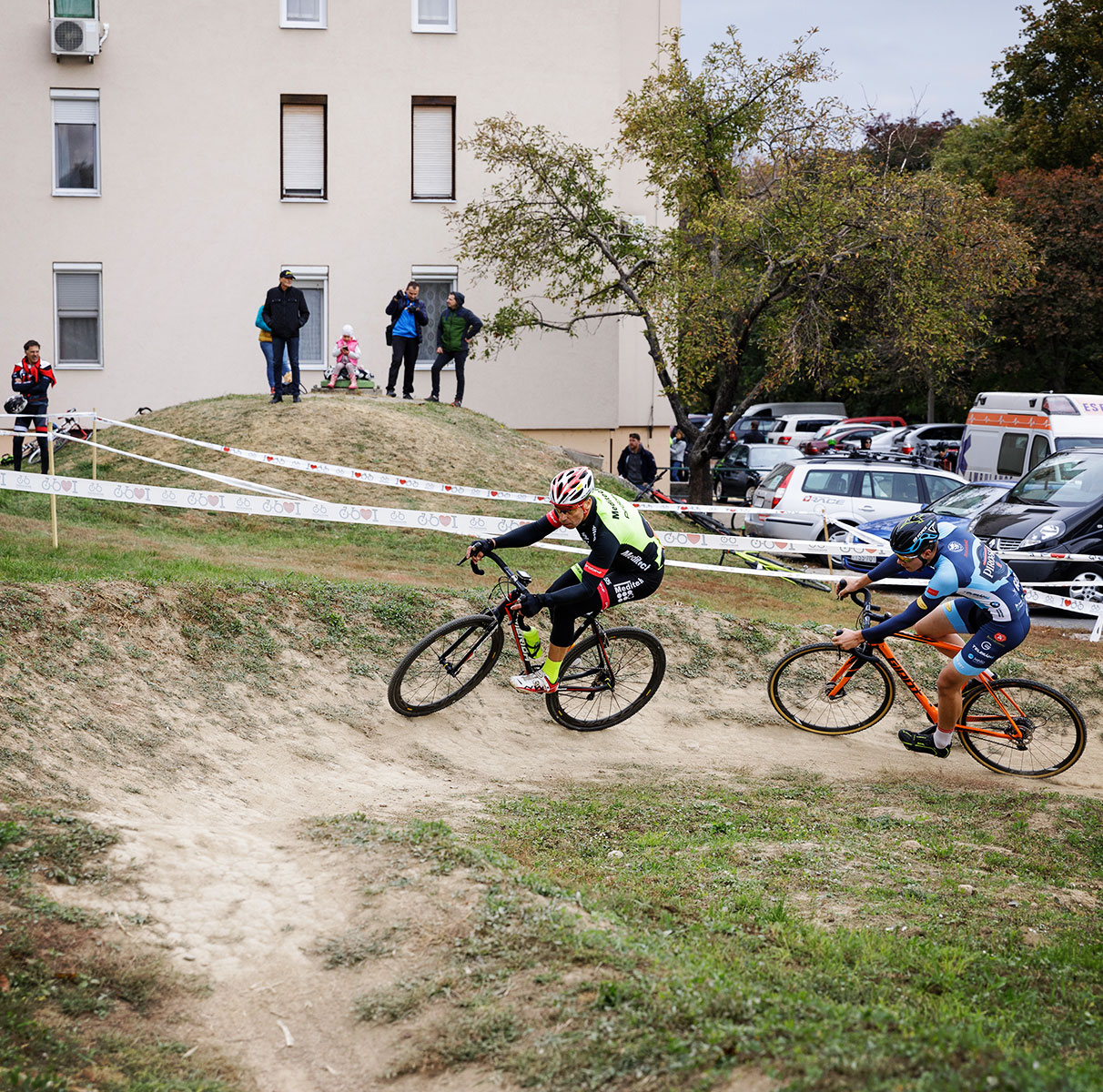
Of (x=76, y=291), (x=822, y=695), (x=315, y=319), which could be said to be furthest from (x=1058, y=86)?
(x=822, y=695)

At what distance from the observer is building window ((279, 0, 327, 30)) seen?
86.1ft

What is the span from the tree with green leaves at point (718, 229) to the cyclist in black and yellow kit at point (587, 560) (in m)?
14.9

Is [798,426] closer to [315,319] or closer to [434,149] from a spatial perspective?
[434,149]

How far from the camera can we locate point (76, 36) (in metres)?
25.1

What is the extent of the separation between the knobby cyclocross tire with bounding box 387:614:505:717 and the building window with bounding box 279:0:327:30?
21.8 m

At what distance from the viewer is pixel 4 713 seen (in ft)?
23.1

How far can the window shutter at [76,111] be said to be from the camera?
2603 cm

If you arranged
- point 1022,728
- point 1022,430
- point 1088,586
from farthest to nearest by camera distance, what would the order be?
point 1022,430, point 1088,586, point 1022,728

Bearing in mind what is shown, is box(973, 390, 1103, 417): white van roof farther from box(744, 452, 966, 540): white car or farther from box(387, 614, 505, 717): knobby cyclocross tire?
box(387, 614, 505, 717): knobby cyclocross tire

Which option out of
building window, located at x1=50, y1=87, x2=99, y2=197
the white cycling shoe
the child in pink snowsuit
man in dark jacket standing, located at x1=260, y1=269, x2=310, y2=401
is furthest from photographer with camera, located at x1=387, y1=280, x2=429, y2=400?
the white cycling shoe

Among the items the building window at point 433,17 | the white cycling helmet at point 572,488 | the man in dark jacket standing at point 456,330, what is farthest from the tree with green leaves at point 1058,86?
the white cycling helmet at point 572,488

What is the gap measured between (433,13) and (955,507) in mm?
16863

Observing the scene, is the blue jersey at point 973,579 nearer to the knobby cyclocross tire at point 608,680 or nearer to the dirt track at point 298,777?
the dirt track at point 298,777

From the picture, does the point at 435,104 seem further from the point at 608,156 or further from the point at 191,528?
the point at 191,528
